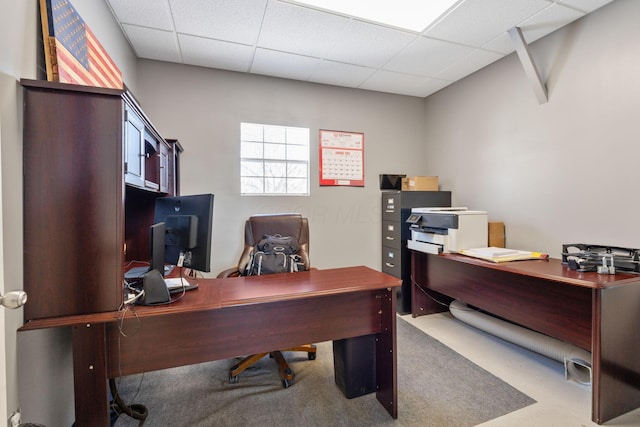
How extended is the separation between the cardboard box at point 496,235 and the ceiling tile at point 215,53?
2806 mm

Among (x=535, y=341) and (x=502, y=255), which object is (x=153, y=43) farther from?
(x=535, y=341)

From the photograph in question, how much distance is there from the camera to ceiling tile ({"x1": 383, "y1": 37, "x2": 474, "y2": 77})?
255 cm

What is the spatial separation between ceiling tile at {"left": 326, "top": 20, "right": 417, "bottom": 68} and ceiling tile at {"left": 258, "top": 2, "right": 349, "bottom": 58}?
0.27 ft

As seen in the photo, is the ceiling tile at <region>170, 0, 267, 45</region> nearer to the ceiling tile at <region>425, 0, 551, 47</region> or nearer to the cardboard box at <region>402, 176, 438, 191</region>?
the ceiling tile at <region>425, 0, 551, 47</region>

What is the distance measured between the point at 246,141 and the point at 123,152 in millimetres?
2034

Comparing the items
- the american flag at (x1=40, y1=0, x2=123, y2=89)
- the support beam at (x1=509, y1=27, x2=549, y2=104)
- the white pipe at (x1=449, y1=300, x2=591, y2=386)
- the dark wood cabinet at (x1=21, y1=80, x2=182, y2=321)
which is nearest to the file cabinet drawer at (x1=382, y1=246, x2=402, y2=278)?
the white pipe at (x1=449, y1=300, x2=591, y2=386)

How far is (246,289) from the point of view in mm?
1468

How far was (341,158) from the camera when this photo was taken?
3471 millimetres

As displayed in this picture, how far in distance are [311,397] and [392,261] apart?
1908 millimetres

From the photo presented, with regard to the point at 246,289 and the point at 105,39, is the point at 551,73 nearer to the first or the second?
the point at 246,289

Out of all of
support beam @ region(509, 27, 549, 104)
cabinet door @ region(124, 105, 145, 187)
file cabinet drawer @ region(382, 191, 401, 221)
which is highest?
support beam @ region(509, 27, 549, 104)

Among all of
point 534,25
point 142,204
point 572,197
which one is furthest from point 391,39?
point 142,204

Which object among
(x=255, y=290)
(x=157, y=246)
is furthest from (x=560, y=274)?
(x=157, y=246)

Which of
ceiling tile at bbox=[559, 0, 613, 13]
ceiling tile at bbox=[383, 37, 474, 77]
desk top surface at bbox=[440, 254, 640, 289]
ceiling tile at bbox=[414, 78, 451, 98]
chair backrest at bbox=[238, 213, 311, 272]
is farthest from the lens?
ceiling tile at bbox=[414, 78, 451, 98]
